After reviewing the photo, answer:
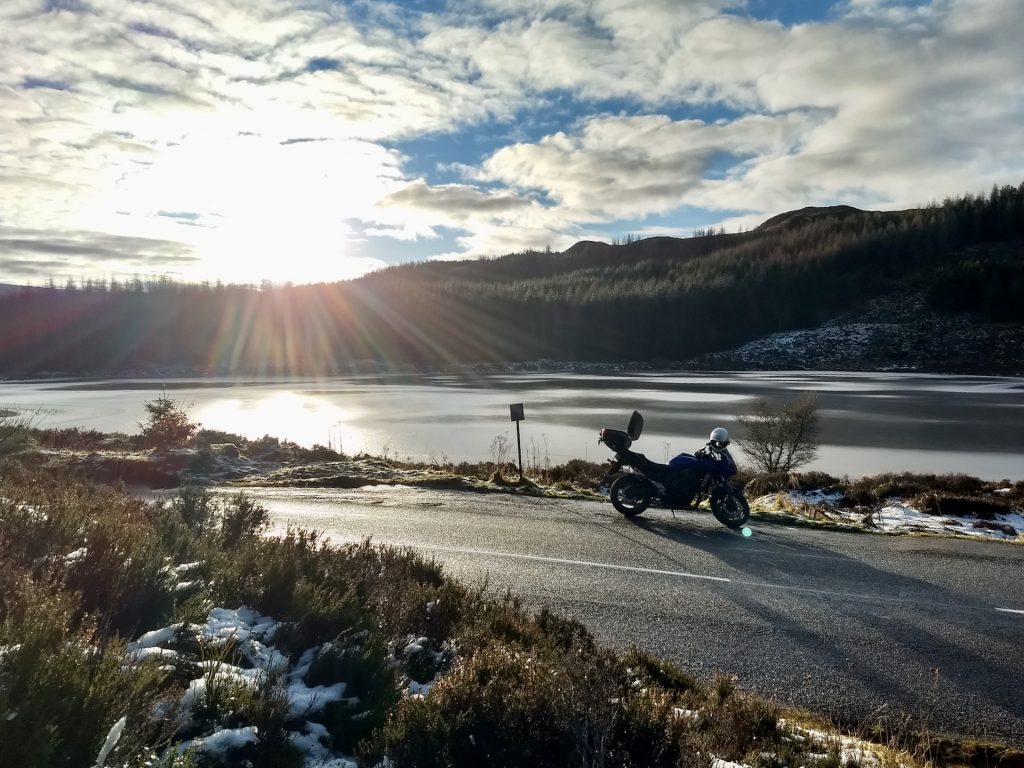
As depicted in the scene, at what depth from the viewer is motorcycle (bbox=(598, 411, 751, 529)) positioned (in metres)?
10.2

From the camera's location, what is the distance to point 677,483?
413 inches

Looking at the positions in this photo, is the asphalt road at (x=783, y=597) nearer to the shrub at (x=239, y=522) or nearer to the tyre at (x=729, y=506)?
the tyre at (x=729, y=506)

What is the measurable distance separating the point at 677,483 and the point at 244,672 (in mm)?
7869

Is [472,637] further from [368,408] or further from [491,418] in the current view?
[368,408]

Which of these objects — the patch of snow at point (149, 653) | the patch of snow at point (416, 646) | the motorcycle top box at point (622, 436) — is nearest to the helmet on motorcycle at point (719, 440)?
the motorcycle top box at point (622, 436)

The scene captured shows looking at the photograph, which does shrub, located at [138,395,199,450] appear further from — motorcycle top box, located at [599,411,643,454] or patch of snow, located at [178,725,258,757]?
patch of snow, located at [178,725,258,757]

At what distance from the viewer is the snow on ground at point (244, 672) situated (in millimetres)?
3082

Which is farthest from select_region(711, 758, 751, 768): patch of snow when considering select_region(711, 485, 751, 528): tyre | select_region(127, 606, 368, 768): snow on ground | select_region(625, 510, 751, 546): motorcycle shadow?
select_region(711, 485, 751, 528): tyre

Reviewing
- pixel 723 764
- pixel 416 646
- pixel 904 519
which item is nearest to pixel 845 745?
pixel 723 764

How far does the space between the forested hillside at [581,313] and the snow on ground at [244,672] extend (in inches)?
3414

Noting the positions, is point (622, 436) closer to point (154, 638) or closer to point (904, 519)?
point (904, 519)

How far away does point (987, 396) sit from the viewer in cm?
4178

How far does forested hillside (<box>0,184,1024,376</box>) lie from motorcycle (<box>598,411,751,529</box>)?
81.5m

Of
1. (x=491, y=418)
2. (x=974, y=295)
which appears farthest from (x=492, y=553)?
(x=974, y=295)
